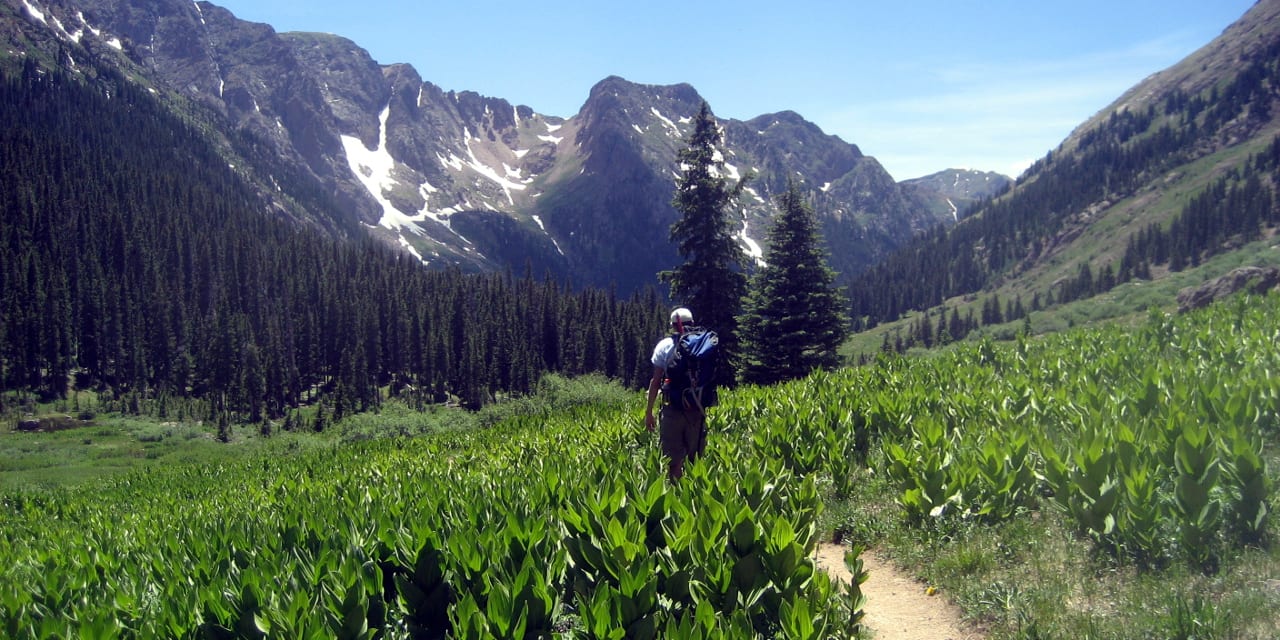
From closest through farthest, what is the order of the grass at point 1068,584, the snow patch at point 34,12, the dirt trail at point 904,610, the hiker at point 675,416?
the grass at point 1068,584
the dirt trail at point 904,610
the hiker at point 675,416
the snow patch at point 34,12

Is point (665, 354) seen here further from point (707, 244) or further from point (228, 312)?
point (228, 312)

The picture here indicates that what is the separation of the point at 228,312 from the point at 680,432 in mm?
98556

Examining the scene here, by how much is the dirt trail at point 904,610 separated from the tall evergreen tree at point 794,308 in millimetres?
21951

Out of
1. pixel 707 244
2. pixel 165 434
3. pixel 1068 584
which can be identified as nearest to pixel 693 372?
pixel 1068 584

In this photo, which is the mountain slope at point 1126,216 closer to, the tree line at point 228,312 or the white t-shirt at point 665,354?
the tree line at point 228,312

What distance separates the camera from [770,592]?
4473mm

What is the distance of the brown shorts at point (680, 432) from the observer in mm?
8016

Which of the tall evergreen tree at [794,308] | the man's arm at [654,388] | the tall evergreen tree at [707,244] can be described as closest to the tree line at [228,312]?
the tall evergreen tree at [707,244]

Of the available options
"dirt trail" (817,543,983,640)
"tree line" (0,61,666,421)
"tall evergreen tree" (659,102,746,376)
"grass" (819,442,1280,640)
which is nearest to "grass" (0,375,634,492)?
"tall evergreen tree" (659,102,746,376)

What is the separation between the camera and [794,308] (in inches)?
1121

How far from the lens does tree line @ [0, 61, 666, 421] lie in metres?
80.4

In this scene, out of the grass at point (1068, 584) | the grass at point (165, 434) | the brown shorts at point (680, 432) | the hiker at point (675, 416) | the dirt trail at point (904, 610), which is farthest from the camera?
the grass at point (165, 434)

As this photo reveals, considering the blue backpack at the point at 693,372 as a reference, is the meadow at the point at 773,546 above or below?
below

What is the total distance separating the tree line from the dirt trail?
223 feet
